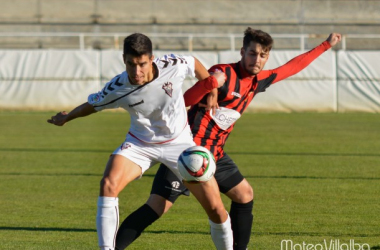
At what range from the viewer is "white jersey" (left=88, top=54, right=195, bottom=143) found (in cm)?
588

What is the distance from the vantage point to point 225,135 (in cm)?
661

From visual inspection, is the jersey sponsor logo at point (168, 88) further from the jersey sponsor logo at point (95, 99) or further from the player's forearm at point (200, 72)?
the jersey sponsor logo at point (95, 99)

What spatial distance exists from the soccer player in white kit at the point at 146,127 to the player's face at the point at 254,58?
1.54 feet

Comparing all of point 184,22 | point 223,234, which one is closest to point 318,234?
point 223,234

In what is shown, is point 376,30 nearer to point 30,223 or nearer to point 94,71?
point 94,71

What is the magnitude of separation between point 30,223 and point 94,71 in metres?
17.8

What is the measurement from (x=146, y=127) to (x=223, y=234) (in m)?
1.03

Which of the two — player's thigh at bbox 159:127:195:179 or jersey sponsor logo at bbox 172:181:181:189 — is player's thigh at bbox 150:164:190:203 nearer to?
jersey sponsor logo at bbox 172:181:181:189

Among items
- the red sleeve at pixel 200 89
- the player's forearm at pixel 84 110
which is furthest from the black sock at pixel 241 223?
the player's forearm at pixel 84 110

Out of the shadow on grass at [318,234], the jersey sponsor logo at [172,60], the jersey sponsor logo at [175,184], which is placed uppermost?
the jersey sponsor logo at [172,60]

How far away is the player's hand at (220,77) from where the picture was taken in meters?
6.29

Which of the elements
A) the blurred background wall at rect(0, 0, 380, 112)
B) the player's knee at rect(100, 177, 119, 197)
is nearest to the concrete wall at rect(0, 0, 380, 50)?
the blurred background wall at rect(0, 0, 380, 112)

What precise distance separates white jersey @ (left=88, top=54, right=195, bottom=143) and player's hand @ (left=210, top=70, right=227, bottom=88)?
0.33 metres

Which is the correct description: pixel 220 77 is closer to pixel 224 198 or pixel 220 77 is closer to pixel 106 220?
pixel 106 220
